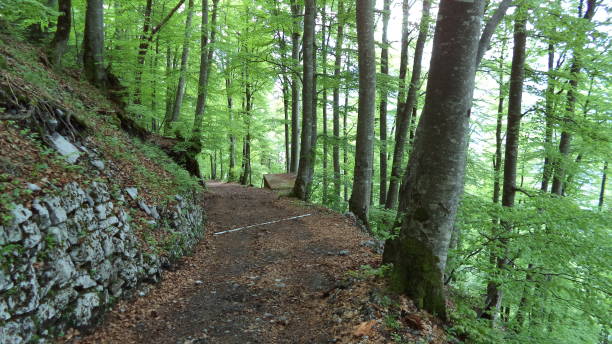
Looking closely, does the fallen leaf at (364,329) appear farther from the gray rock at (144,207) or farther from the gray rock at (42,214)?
the gray rock at (144,207)

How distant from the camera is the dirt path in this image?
13.0ft

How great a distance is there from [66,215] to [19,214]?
63 centimetres

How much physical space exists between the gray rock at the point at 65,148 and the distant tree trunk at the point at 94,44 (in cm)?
530

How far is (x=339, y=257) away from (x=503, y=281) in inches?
106

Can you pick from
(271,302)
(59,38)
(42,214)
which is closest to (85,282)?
(42,214)

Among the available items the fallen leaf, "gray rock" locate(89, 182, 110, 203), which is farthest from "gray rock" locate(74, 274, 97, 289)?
the fallen leaf

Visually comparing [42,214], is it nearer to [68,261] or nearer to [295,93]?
[68,261]

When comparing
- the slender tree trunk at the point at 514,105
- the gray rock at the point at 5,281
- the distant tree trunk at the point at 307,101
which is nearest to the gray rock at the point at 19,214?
the gray rock at the point at 5,281

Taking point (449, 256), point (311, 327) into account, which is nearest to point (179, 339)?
point (311, 327)

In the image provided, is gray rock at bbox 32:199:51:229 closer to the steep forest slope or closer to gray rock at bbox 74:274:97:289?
the steep forest slope

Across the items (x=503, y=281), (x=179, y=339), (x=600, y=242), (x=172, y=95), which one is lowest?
(x=179, y=339)

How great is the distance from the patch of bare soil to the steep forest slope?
394 millimetres

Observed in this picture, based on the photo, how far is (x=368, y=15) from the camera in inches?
311

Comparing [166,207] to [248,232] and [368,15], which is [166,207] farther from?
[368,15]
